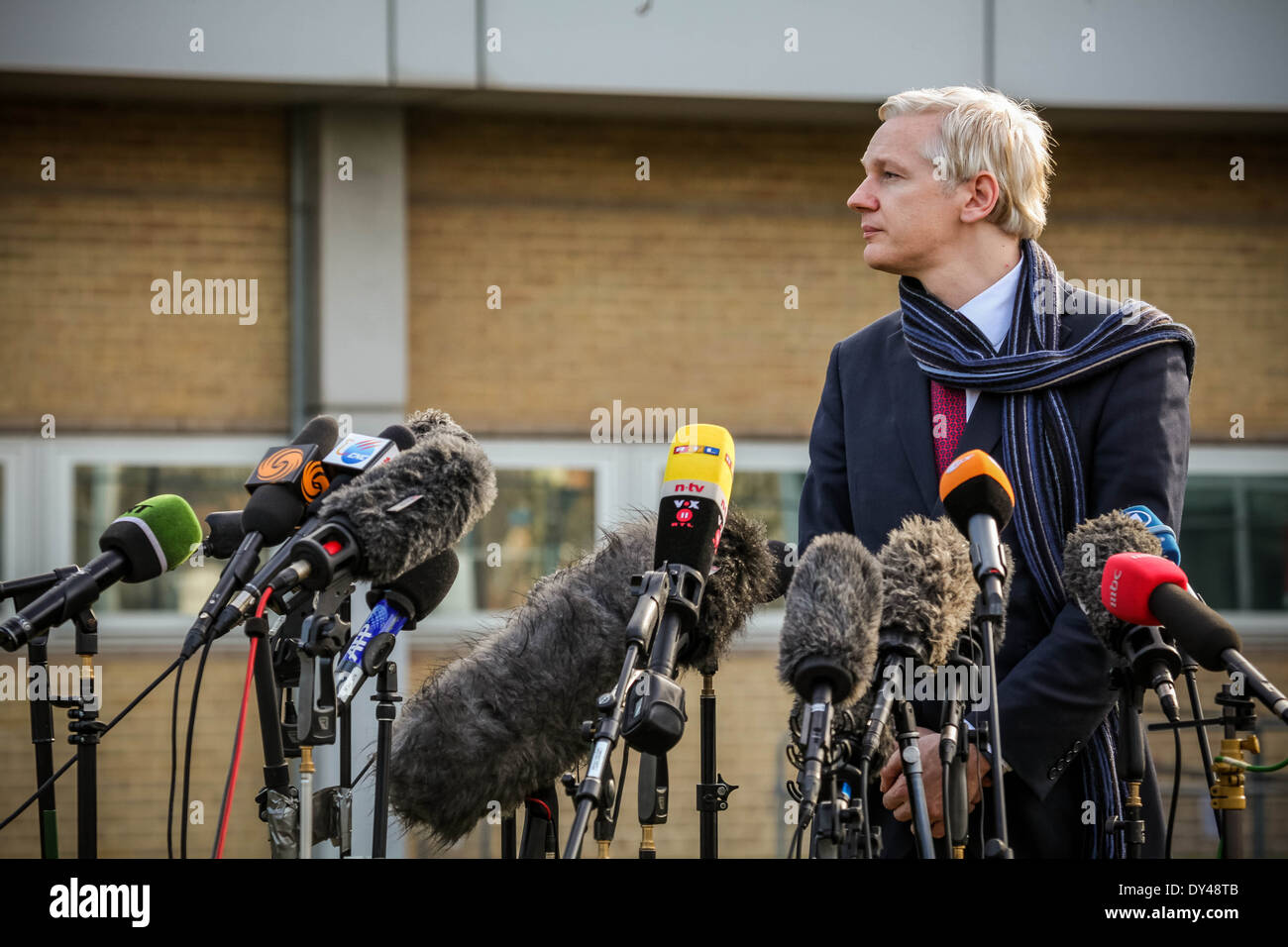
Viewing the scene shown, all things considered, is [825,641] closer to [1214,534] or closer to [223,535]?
[223,535]

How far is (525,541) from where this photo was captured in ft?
25.9

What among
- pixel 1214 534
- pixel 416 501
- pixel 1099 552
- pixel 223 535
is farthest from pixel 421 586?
pixel 1214 534

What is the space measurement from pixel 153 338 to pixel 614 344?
240 centimetres

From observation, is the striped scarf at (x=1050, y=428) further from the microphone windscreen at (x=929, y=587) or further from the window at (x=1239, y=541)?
the window at (x=1239, y=541)

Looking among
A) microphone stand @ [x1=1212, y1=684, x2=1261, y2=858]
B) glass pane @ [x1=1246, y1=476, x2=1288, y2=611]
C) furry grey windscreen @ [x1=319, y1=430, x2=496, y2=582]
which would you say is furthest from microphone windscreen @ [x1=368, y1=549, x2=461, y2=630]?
glass pane @ [x1=1246, y1=476, x2=1288, y2=611]

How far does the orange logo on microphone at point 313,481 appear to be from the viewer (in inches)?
104

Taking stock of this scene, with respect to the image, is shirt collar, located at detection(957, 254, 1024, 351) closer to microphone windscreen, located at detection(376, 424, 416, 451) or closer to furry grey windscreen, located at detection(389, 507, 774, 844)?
furry grey windscreen, located at detection(389, 507, 774, 844)

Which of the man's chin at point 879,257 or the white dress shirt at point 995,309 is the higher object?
the man's chin at point 879,257

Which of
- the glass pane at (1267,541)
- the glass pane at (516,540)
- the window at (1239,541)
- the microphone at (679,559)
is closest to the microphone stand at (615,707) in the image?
the microphone at (679,559)

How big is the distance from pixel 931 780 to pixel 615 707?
0.75m

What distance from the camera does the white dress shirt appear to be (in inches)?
112

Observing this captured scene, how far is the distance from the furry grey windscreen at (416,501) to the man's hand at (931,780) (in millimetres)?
888
